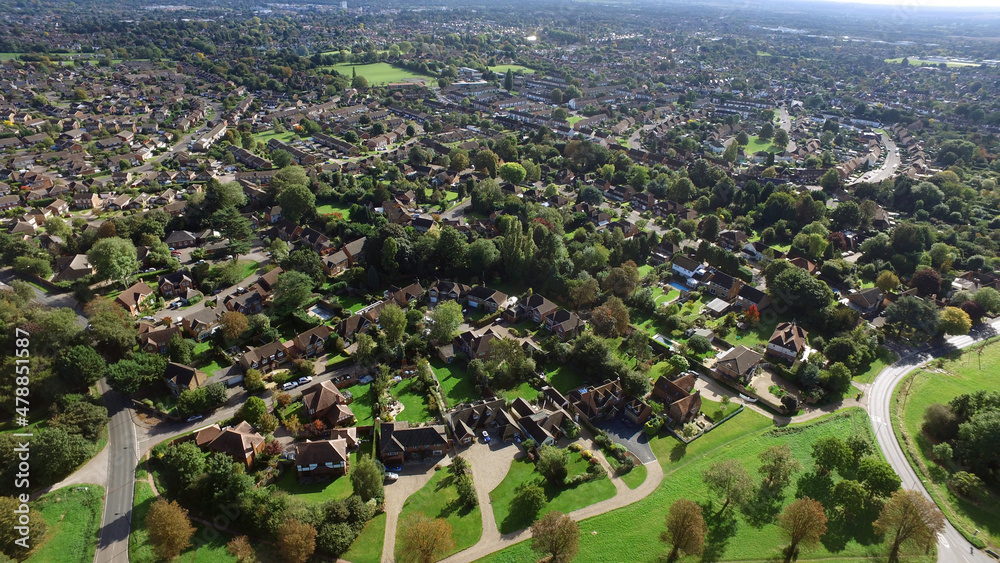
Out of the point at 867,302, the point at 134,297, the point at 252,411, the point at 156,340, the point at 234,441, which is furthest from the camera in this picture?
the point at 867,302

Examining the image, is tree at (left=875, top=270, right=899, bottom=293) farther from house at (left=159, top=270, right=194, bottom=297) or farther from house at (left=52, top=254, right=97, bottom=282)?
house at (left=52, top=254, right=97, bottom=282)

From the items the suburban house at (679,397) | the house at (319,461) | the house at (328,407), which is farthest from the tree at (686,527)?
the house at (328,407)

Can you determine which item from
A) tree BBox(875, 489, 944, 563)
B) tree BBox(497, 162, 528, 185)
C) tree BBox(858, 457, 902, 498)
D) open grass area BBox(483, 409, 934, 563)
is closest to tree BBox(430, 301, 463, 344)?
open grass area BBox(483, 409, 934, 563)

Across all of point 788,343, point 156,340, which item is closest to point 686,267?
point 788,343

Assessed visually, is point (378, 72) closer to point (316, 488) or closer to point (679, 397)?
point (679, 397)

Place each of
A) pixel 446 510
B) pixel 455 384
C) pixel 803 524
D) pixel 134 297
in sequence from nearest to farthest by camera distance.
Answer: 1. pixel 803 524
2. pixel 446 510
3. pixel 455 384
4. pixel 134 297

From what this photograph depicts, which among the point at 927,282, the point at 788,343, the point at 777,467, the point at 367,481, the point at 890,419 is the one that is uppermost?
the point at 927,282

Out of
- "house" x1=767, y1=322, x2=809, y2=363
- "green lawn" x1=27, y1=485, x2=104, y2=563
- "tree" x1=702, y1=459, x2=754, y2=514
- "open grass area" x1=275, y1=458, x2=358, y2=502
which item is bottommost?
"green lawn" x1=27, y1=485, x2=104, y2=563

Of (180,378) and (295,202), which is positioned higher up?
(295,202)
